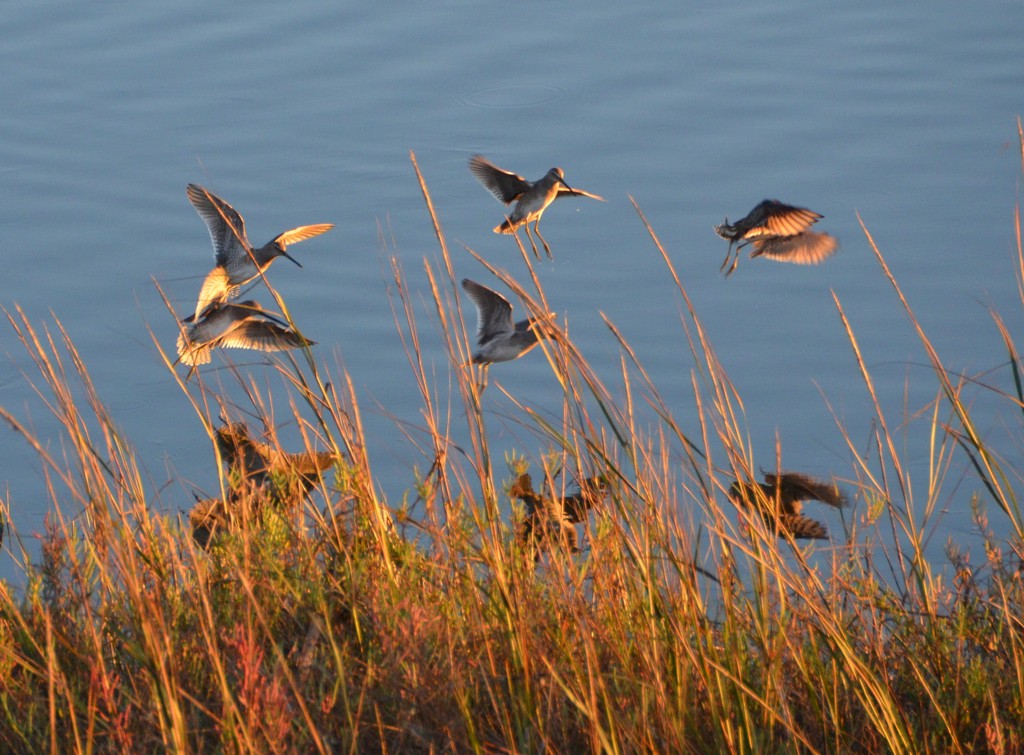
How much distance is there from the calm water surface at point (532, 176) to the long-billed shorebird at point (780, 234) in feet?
1.38

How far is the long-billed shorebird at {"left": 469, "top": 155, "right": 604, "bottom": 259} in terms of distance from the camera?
685 cm

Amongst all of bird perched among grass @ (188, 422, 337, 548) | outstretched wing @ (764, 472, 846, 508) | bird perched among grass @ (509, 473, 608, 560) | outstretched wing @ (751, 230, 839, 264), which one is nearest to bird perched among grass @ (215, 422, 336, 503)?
bird perched among grass @ (188, 422, 337, 548)

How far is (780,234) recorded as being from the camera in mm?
5914

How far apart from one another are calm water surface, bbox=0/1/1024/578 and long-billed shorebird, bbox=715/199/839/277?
1.38 feet

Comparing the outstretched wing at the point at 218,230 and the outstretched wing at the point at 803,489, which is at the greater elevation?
the outstretched wing at the point at 218,230

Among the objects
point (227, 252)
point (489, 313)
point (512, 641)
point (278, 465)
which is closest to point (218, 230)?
point (227, 252)

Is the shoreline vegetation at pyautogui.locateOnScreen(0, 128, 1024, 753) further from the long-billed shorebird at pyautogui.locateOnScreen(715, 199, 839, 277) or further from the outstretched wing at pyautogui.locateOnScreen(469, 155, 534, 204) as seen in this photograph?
the outstretched wing at pyautogui.locateOnScreen(469, 155, 534, 204)

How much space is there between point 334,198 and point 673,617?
5684 millimetres

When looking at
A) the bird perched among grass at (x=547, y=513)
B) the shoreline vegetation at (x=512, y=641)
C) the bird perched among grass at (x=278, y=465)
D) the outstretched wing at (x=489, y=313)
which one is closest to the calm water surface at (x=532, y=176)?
the bird perched among grass at (x=278, y=465)

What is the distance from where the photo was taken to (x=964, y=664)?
3.00 metres

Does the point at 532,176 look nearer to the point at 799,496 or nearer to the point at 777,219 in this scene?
the point at 777,219

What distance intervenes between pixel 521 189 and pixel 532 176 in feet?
3.87

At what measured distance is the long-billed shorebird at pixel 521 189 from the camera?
6848mm

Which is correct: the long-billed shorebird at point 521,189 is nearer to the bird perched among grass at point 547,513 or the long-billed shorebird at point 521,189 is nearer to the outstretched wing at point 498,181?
the outstretched wing at point 498,181
